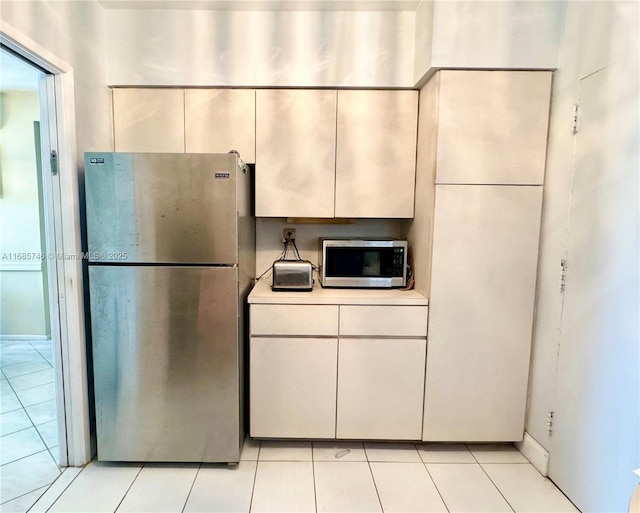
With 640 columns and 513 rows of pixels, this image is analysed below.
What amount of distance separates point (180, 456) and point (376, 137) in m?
2.11

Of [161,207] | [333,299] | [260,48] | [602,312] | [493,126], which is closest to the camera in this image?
[602,312]

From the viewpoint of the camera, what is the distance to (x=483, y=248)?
1.80 metres

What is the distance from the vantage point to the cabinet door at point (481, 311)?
178 centimetres

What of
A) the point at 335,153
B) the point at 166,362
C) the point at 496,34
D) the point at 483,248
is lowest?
the point at 166,362

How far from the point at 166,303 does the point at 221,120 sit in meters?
1.13

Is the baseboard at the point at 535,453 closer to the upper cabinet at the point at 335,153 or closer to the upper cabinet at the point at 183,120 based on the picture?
the upper cabinet at the point at 335,153

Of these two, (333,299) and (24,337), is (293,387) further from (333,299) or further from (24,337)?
(24,337)

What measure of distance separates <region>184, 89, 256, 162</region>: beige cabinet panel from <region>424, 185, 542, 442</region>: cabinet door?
46.6 inches

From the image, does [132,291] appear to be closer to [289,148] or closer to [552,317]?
[289,148]

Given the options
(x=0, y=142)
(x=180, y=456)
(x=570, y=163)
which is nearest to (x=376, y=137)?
(x=570, y=163)

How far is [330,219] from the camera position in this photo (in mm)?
2314

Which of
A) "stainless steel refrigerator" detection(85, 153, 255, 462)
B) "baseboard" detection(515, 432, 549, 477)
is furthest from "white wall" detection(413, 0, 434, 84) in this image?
"baseboard" detection(515, 432, 549, 477)

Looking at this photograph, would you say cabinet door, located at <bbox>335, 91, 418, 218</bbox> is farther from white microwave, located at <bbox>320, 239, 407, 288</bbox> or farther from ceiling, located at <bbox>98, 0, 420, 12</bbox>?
ceiling, located at <bbox>98, 0, 420, 12</bbox>

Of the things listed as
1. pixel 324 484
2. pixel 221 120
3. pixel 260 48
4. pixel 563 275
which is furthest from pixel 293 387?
pixel 260 48
